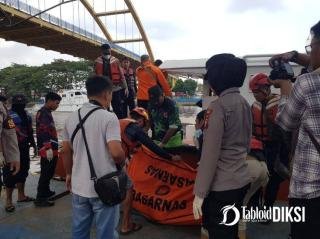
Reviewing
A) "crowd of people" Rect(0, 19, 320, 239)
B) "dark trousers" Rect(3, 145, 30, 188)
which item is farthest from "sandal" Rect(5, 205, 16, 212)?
"crowd of people" Rect(0, 19, 320, 239)

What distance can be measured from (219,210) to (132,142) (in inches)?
71.7

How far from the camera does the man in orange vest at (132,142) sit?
3803 mm

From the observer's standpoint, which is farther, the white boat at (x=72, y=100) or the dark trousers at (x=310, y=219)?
the white boat at (x=72, y=100)

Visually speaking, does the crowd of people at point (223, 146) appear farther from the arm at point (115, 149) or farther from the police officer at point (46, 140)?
the police officer at point (46, 140)

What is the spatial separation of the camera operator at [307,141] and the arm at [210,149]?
39 cm

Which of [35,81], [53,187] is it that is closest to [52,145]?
[53,187]

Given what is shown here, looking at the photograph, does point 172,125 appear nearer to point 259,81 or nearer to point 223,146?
point 259,81

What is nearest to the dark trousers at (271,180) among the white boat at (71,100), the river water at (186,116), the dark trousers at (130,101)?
the dark trousers at (130,101)

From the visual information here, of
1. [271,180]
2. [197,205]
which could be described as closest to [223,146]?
[197,205]

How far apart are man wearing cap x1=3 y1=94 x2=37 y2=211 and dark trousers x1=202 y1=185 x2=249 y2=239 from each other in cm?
365

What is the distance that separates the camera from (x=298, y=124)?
194cm

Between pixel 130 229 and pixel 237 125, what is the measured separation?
241 cm

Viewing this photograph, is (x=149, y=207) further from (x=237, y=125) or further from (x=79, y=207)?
(x=237, y=125)

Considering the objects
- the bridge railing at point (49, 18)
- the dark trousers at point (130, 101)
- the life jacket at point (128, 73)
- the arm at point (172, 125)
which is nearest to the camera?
the arm at point (172, 125)
